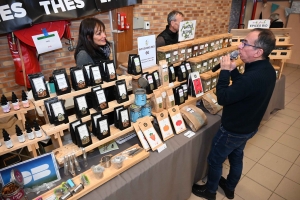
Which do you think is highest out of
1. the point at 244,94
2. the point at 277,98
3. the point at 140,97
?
the point at 244,94

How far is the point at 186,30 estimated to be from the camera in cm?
229

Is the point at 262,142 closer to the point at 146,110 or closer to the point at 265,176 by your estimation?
the point at 265,176

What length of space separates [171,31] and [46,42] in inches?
62.4

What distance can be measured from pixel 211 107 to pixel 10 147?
6.16 ft

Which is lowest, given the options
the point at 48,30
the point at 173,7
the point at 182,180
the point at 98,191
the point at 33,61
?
the point at 182,180

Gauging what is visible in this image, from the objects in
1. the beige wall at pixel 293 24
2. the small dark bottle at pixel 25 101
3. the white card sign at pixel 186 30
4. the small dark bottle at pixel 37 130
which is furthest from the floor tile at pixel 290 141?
the beige wall at pixel 293 24

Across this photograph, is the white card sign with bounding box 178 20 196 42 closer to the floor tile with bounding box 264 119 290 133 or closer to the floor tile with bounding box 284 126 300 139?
the floor tile with bounding box 264 119 290 133

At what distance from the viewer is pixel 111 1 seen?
9.51ft

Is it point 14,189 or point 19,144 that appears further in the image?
point 19,144

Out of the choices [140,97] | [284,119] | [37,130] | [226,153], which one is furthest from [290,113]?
[37,130]

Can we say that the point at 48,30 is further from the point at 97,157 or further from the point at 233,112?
the point at 233,112

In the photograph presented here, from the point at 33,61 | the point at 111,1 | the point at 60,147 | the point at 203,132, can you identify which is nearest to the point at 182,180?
the point at 203,132

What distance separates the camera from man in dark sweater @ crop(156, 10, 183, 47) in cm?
264

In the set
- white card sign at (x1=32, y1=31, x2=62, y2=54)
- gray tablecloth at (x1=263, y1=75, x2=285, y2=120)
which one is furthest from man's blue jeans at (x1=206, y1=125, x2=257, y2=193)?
white card sign at (x1=32, y1=31, x2=62, y2=54)
